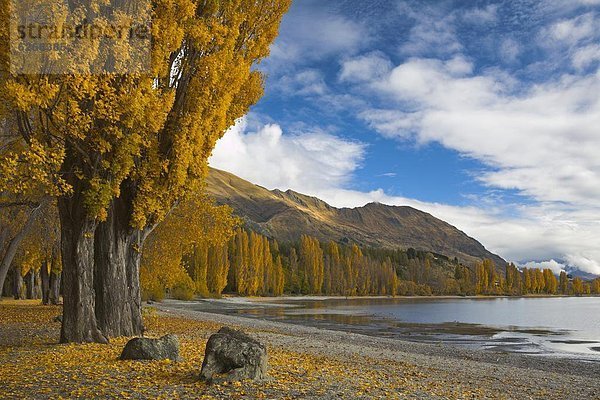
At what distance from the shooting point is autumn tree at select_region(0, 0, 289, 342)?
1373 cm

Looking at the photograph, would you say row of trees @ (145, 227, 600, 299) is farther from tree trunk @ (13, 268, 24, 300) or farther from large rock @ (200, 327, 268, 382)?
large rock @ (200, 327, 268, 382)

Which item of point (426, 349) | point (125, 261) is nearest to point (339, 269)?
point (426, 349)

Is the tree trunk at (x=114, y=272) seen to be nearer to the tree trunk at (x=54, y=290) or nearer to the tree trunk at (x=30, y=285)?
the tree trunk at (x=54, y=290)

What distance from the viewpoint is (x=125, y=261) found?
1891cm

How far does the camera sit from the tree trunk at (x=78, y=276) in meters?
16.1

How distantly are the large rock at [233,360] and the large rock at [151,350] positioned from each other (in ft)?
8.45

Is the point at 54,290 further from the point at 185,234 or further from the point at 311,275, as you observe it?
the point at 311,275

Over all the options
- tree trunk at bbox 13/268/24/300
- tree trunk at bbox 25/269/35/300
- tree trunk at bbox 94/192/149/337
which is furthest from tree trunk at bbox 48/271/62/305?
tree trunk at bbox 94/192/149/337

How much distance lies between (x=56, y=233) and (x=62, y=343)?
16.4 m

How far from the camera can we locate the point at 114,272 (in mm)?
18156

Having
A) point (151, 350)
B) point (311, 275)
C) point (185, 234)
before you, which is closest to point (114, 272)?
point (151, 350)

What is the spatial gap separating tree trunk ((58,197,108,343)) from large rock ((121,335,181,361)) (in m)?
3.41

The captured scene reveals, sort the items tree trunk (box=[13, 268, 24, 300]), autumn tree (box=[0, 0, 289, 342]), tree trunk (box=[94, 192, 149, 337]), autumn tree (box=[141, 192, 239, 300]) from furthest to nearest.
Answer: tree trunk (box=[13, 268, 24, 300]) → autumn tree (box=[141, 192, 239, 300]) → tree trunk (box=[94, 192, 149, 337]) → autumn tree (box=[0, 0, 289, 342])

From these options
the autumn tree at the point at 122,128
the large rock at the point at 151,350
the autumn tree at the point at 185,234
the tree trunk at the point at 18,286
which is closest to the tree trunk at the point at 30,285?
the tree trunk at the point at 18,286
